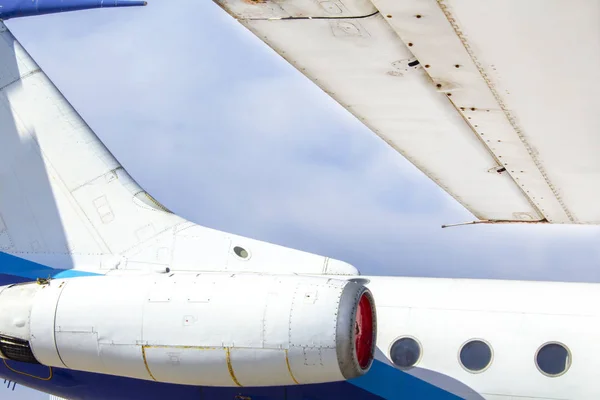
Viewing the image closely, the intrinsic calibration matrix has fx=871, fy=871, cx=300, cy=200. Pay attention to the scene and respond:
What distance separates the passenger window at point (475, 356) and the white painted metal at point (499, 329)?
4cm

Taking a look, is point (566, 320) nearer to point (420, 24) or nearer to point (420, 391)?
point (420, 391)

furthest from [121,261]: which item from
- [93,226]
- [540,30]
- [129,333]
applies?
[540,30]

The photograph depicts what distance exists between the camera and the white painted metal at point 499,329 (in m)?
6.93

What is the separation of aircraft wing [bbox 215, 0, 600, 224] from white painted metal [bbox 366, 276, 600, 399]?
3.15ft

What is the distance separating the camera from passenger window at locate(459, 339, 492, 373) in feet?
23.5

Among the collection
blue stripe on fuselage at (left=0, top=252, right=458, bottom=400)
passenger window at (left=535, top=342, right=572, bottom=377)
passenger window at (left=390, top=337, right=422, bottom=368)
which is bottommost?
blue stripe on fuselage at (left=0, top=252, right=458, bottom=400)

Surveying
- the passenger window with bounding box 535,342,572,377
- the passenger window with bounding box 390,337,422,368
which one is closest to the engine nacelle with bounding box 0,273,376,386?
the passenger window with bounding box 390,337,422,368

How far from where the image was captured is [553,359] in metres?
6.99

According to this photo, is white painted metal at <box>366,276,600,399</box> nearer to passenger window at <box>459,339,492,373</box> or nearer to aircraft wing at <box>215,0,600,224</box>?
passenger window at <box>459,339,492,373</box>

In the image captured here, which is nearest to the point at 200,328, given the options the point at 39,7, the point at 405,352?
the point at 405,352

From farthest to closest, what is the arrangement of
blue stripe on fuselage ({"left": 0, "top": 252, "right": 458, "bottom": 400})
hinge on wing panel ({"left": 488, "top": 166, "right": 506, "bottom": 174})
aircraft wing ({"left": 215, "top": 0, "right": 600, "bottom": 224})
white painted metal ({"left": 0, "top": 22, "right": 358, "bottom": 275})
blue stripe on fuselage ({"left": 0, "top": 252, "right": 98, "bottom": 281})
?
blue stripe on fuselage ({"left": 0, "top": 252, "right": 98, "bottom": 281}) → white painted metal ({"left": 0, "top": 22, "right": 358, "bottom": 275}) → blue stripe on fuselage ({"left": 0, "top": 252, "right": 458, "bottom": 400}) → hinge on wing panel ({"left": 488, "top": 166, "right": 506, "bottom": 174}) → aircraft wing ({"left": 215, "top": 0, "right": 600, "bottom": 224})

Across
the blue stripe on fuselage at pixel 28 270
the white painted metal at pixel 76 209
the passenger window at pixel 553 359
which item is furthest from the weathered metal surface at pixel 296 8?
the blue stripe on fuselage at pixel 28 270

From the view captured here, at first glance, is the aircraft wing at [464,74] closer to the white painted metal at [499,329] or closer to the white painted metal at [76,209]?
the white painted metal at [499,329]

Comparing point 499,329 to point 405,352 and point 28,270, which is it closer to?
point 405,352
